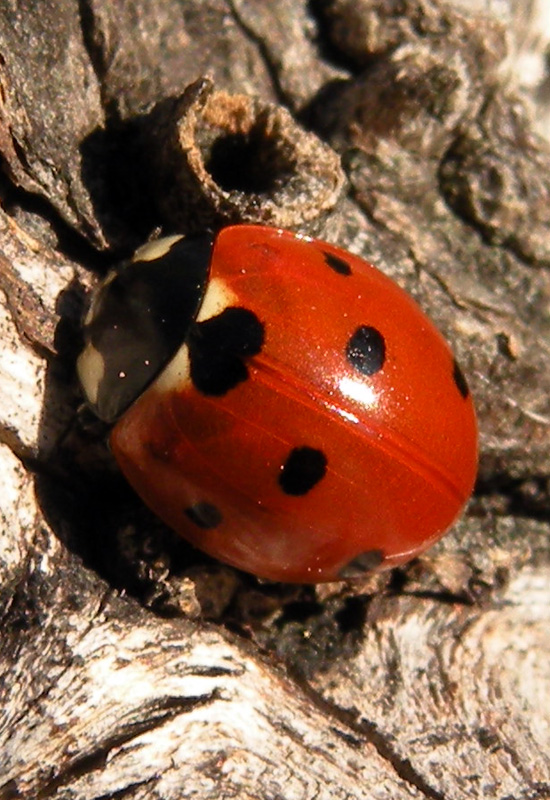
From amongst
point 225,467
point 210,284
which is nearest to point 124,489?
point 225,467

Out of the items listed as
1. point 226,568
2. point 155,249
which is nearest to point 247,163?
point 155,249

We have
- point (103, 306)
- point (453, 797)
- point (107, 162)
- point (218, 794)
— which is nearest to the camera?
point (218, 794)

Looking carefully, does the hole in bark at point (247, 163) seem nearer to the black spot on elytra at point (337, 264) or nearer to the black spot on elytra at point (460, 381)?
the black spot on elytra at point (337, 264)

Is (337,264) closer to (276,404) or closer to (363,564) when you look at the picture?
(276,404)

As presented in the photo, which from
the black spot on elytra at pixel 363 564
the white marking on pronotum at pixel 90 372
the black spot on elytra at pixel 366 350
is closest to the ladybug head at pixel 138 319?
the white marking on pronotum at pixel 90 372

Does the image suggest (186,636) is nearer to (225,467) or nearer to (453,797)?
(225,467)
